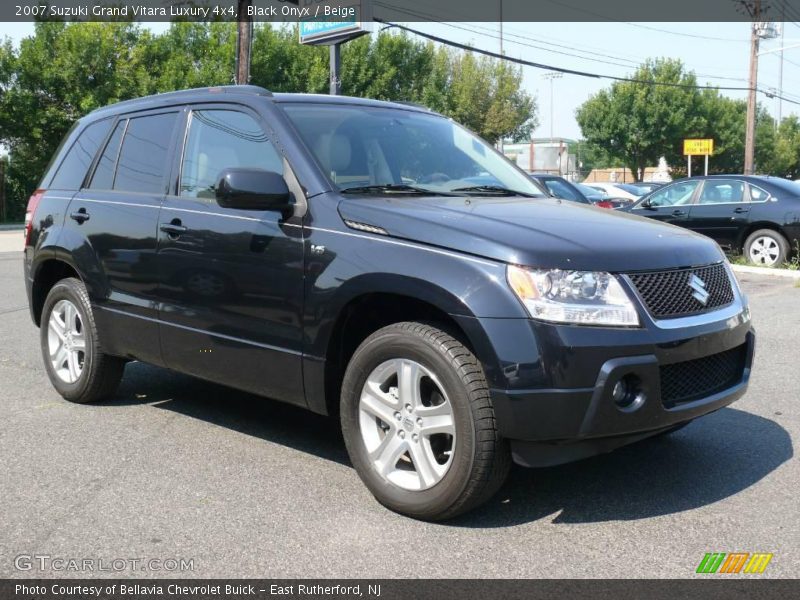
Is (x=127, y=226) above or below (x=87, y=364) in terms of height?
above

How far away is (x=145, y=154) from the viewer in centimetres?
533

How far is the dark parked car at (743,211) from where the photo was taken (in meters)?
13.6

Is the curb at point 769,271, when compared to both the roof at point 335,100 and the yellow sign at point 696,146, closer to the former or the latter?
the roof at point 335,100

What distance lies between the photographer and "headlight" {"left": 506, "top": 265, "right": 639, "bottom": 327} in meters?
3.48

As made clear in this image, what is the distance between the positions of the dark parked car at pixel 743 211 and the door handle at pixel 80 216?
10742mm

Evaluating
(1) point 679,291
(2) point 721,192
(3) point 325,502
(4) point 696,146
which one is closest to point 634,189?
(4) point 696,146

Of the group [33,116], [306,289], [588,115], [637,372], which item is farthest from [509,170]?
[588,115]

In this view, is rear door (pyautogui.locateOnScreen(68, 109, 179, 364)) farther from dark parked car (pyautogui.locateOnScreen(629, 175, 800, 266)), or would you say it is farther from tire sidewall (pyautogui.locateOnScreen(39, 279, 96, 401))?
dark parked car (pyautogui.locateOnScreen(629, 175, 800, 266))

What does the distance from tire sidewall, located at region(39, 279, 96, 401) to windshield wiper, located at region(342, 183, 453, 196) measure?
215 cm

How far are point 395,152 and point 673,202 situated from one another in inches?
433

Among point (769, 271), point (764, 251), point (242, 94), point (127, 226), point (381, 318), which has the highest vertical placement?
point (242, 94)

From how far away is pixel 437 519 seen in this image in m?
3.76

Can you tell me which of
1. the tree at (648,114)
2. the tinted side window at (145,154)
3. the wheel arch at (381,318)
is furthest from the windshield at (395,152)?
the tree at (648,114)

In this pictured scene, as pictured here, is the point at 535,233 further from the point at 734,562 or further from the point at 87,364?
the point at 87,364
